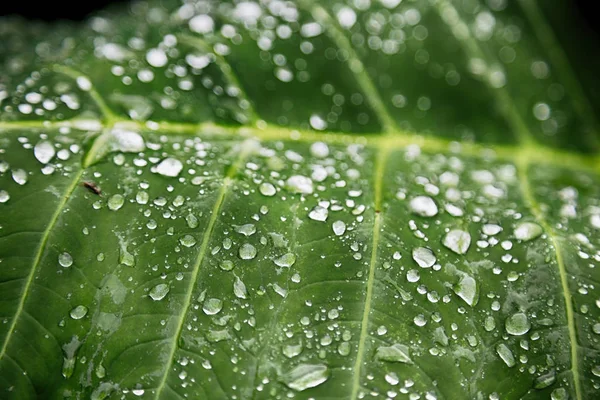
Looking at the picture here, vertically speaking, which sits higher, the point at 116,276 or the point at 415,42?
the point at 415,42

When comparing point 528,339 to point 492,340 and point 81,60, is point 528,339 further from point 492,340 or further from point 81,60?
point 81,60

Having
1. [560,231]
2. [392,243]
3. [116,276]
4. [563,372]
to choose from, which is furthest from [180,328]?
[560,231]

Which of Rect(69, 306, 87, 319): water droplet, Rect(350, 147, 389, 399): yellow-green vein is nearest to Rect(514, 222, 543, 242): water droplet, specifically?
Rect(350, 147, 389, 399): yellow-green vein

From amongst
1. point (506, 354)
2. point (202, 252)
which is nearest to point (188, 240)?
point (202, 252)

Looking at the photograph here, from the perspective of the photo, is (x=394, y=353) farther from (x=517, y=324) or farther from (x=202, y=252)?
(x=202, y=252)

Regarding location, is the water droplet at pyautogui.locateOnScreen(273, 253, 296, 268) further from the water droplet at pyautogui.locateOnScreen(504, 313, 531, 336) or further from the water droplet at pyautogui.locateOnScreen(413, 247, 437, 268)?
the water droplet at pyautogui.locateOnScreen(504, 313, 531, 336)
